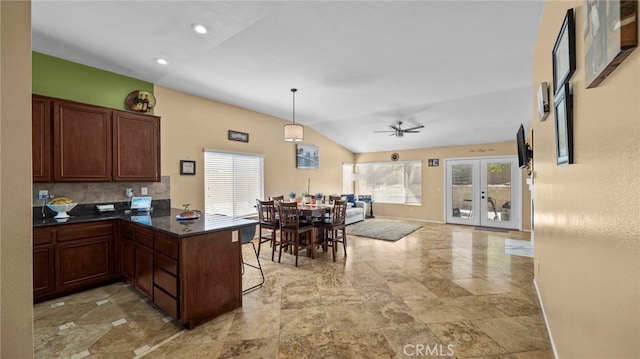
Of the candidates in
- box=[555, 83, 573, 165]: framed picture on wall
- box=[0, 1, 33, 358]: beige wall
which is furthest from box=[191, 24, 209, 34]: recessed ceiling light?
box=[555, 83, 573, 165]: framed picture on wall

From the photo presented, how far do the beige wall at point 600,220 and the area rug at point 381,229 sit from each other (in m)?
4.14

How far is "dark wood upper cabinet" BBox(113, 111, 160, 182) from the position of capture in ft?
11.5

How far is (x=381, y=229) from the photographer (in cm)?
671

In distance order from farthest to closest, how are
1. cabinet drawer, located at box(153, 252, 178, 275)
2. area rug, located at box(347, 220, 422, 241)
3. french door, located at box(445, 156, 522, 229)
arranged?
1. french door, located at box(445, 156, 522, 229)
2. area rug, located at box(347, 220, 422, 241)
3. cabinet drawer, located at box(153, 252, 178, 275)

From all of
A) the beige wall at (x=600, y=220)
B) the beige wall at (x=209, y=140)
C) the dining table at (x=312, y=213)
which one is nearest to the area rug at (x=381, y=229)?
the beige wall at (x=209, y=140)

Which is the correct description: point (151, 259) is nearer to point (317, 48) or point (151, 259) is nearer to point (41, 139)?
point (41, 139)

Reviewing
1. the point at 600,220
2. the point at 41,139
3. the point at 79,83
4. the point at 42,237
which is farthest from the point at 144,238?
the point at 600,220

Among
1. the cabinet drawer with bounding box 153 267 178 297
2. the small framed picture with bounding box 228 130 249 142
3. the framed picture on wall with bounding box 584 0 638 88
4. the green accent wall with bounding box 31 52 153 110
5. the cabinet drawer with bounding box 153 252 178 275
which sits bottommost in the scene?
the cabinet drawer with bounding box 153 267 178 297

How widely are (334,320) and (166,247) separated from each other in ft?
5.72

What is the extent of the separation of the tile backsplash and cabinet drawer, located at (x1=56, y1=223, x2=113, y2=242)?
70cm

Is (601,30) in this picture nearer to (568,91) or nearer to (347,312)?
(568,91)

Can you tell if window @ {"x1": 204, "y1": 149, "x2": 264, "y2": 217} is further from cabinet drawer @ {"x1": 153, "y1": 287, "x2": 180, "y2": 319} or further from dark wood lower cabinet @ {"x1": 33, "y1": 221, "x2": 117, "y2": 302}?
cabinet drawer @ {"x1": 153, "y1": 287, "x2": 180, "y2": 319}

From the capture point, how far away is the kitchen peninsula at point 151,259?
233cm

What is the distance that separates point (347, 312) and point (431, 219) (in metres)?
6.30
